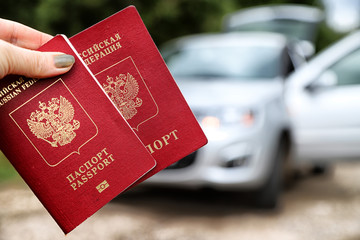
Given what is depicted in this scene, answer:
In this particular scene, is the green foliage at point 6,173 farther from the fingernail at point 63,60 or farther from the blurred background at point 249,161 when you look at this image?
the fingernail at point 63,60

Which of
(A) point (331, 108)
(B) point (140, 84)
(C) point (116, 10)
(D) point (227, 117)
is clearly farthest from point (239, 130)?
(C) point (116, 10)

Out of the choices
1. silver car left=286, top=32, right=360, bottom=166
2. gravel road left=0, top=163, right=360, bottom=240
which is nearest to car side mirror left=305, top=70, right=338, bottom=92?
silver car left=286, top=32, right=360, bottom=166

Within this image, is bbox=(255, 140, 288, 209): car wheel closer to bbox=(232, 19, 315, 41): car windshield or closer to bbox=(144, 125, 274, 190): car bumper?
bbox=(144, 125, 274, 190): car bumper

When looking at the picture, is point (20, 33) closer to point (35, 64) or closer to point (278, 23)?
point (35, 64)

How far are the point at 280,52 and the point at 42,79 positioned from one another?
14.7ft

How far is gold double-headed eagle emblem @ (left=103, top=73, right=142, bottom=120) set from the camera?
3.87 feet

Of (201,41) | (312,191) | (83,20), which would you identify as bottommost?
(312,191)

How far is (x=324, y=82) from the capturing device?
4.79 m

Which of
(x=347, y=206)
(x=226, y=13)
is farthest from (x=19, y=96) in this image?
(x=226, y=13)

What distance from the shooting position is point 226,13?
1280cm

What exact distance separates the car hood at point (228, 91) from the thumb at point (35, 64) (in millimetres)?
3139

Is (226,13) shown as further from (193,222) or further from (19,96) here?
(19,96)

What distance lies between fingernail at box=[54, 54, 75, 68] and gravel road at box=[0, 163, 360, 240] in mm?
2933

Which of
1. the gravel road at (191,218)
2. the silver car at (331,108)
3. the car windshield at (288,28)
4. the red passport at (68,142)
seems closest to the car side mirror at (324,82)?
the silver car at (331,108)
